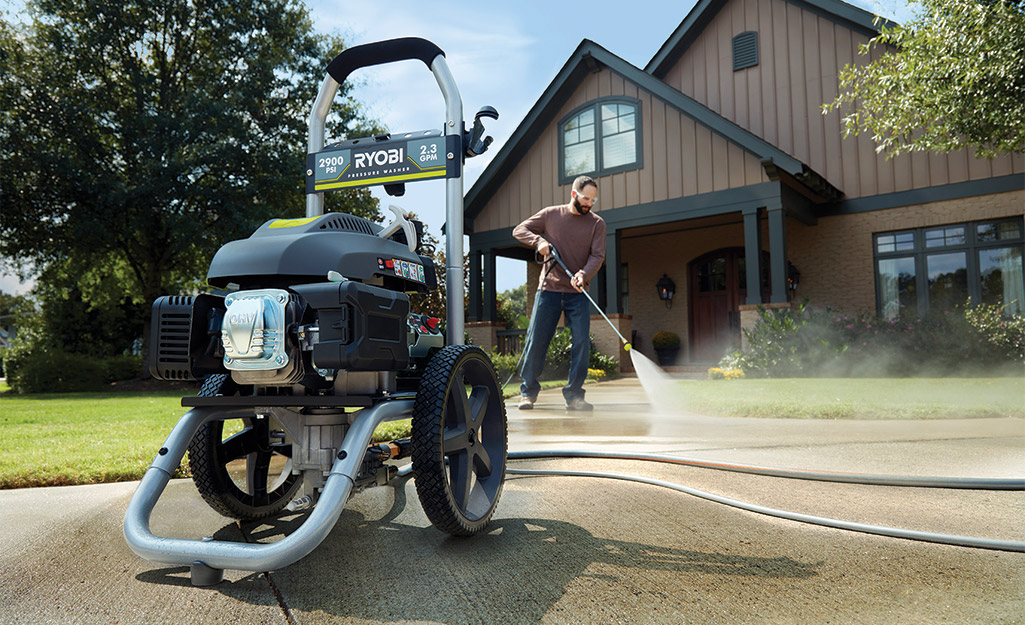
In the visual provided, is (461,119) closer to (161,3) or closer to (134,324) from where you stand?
(161,3)

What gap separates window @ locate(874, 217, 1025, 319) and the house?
0.02 m

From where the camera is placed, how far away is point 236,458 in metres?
2.36

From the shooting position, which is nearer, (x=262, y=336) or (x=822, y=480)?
(x=262, y=336)

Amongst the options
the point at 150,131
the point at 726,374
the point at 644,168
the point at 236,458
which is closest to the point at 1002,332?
the point at 726,374

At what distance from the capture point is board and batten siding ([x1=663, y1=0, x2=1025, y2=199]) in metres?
10.8

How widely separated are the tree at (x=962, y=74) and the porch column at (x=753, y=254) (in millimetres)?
2531

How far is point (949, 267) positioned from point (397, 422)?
33.6 ft

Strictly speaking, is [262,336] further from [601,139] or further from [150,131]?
[150,131]

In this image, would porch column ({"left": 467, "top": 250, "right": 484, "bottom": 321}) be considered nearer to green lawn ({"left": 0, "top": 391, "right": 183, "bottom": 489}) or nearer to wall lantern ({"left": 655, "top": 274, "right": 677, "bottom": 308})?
wall lantern ({"left": 655, "top": 274, "right": 677, "bottom": 308})

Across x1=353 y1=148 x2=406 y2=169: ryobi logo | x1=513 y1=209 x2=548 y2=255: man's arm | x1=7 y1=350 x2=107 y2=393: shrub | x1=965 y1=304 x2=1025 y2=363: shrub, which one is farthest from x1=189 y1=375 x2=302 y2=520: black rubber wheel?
x1=7 y1=350 x2=107 y2=393: shrub

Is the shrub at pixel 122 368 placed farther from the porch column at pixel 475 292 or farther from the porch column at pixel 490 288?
the porch column at pixel 490 288

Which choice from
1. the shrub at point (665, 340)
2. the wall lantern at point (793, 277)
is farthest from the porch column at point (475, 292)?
the wall lantern at point (793, 277)

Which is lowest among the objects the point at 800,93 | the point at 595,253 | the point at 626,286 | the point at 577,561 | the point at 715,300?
the point at 577,561

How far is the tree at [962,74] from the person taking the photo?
6713 millimetres
